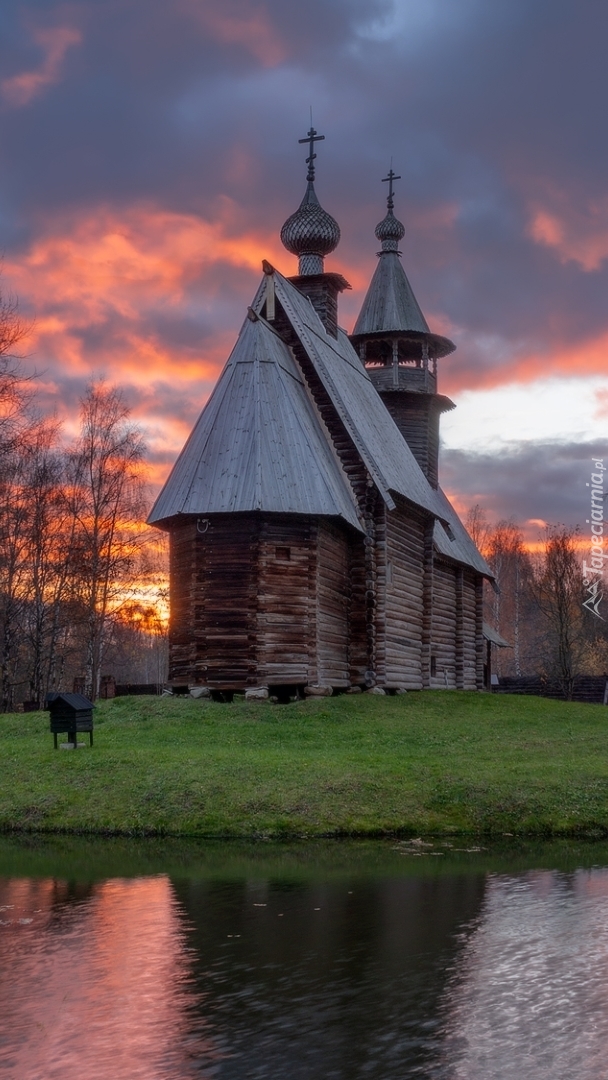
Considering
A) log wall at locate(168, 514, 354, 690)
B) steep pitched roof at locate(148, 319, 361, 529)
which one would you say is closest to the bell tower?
A: steep pitched roof at locate(148, 319, 361, 529)

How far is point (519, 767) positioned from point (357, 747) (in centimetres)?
385

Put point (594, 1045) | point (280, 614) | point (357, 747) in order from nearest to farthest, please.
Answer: point (594, 1045), point (357, 747), point (280, 614)

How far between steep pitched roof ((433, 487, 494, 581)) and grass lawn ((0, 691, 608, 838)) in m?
14.0

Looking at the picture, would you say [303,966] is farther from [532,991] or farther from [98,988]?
[532,991]

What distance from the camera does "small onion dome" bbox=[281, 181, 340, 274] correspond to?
114 ft

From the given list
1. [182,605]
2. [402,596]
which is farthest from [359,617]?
[182,605]

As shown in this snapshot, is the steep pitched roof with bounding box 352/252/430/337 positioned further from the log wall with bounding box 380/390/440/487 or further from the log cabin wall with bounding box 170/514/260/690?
the log cabin wall with bounding box 170/514/260/690

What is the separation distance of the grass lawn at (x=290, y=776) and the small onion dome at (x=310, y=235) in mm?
17142

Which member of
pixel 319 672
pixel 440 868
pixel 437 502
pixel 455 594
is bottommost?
pixel 440 868

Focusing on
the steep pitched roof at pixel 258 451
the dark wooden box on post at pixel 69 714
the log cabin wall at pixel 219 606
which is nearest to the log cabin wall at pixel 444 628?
the steep pitched roof at pixel 258 451

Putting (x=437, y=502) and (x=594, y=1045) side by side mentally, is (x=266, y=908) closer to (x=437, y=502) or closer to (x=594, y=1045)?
(x=594, y=1045)

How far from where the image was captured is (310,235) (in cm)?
3484

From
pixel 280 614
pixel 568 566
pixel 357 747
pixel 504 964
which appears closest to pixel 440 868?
pixel 504 964

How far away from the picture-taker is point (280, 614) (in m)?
25.6
